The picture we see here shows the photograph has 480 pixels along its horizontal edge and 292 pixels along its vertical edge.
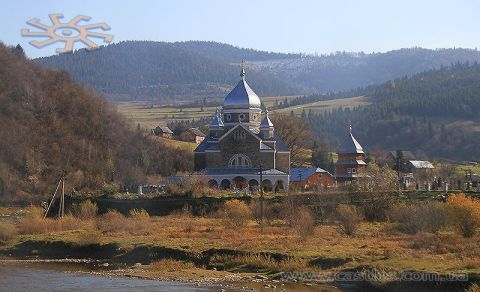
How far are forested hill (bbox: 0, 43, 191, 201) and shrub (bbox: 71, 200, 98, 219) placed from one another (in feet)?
53.8

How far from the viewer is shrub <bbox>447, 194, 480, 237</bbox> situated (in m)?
39.4

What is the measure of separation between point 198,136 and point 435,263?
339ft

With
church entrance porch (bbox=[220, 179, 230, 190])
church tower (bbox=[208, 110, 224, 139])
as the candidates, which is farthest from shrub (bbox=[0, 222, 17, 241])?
church tower (bbox=[208, 110, 224, 139])

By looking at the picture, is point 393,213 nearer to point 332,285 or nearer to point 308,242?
point 308,242

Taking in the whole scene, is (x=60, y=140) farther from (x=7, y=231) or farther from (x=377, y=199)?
(x=377, y=199)

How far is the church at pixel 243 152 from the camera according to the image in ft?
236

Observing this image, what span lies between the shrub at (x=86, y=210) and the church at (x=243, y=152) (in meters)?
13.3

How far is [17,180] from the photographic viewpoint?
8069 cm

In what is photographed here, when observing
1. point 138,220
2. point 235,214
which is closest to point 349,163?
point 235,214

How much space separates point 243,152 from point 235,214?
23.0 m

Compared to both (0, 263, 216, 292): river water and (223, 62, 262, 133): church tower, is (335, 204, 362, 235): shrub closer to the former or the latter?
(0, 263, 216, 292): river water

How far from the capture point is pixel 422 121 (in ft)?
474

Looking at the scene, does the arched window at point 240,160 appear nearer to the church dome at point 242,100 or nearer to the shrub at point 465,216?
the church dome at point 242,100

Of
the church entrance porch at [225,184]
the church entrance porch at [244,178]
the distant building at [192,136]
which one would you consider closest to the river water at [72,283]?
the church entrance porch at [244,178]
